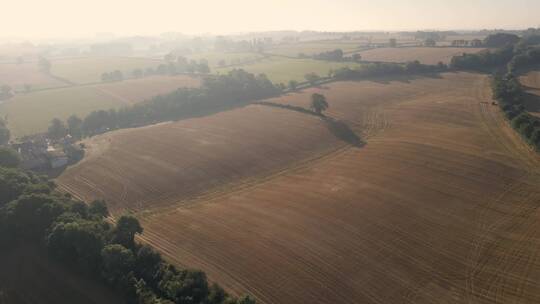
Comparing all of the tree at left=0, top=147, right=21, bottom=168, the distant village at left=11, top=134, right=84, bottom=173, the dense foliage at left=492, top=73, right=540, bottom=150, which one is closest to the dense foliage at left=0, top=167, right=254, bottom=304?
the tree at left=0, top=147, right=21, bottom=168

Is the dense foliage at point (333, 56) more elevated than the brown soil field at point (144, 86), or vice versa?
the dense foliage at point (333, 56)

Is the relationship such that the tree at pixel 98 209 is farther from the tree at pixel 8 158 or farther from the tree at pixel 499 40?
the tree at pixel 499 40

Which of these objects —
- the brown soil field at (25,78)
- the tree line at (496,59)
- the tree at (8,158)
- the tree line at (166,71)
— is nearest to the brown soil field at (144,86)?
the tree line at (166,71)

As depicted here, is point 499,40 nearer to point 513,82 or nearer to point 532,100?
point 513,82

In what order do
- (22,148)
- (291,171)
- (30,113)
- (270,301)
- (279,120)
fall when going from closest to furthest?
(270,301), (291,171), (22,148), (279,120), (30,113)

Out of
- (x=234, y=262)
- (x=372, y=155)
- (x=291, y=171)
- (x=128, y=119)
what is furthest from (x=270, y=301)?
(x=128, y=119)

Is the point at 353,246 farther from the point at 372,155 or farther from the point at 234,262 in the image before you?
the point at 372,155
